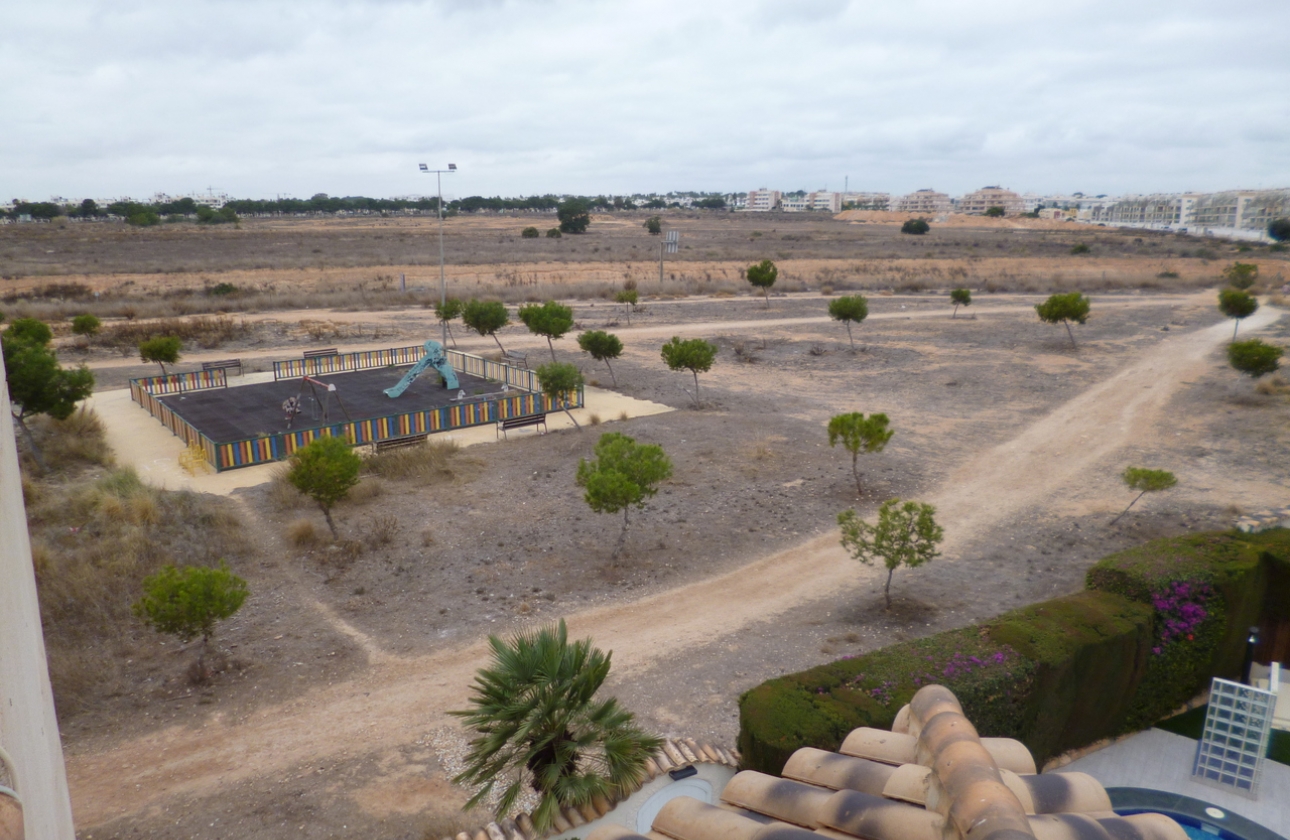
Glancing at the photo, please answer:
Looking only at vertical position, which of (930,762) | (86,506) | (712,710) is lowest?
(712,710)

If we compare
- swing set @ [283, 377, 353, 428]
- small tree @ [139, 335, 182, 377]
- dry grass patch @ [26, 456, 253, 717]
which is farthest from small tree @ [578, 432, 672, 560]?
small tree @ [139, 335, 182, 377]

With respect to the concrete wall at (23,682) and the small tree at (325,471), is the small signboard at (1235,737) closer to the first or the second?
the concrete wall at (23,682)

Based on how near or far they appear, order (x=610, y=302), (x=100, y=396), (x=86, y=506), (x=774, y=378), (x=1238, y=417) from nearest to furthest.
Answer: (x=86, y=506), (x=1238, y=417), (x=100, y=396), (x=774, y=378), (x=610, y=302)

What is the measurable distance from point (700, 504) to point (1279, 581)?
37.1 feet

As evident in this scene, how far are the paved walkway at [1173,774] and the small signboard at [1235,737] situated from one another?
179 millimetres

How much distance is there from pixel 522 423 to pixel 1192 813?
63.7ft

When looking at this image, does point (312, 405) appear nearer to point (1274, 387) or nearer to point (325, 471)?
point (325, 471)

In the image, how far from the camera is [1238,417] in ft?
92.1

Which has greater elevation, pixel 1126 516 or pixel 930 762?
pixel 930 762

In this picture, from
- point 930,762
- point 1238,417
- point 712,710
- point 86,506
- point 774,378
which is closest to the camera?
point 930,762

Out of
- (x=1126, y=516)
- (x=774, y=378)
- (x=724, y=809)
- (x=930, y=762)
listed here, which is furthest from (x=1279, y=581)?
(x=774, y=378)

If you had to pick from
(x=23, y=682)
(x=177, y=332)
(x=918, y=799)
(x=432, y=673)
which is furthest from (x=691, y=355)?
(x=177, y=332)

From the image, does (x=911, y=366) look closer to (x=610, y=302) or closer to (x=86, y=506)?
(x=610, y=302)

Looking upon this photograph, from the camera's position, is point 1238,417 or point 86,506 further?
point 1238,417
